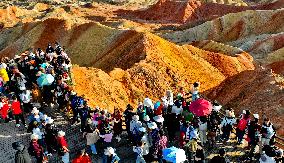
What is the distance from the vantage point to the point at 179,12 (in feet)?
337

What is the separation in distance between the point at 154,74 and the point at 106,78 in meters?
5.84

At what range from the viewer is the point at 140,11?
104m

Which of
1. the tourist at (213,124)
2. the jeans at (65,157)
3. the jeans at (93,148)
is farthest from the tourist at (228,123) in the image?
the jeans at (65,157)

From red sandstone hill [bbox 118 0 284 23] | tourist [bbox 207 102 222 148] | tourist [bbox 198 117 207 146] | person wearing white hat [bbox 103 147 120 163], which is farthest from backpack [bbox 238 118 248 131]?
red sandstone hill [bbox 118 0 284 23]

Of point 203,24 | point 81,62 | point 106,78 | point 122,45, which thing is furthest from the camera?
point 203,24

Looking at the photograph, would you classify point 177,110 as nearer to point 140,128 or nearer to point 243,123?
point 140,128

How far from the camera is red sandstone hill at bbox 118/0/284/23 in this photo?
331ft

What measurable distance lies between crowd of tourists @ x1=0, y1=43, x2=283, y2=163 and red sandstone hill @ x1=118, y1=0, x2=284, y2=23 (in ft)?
258

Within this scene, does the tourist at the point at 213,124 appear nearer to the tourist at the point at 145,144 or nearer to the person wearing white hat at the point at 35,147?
the tourist at the point at 145,144

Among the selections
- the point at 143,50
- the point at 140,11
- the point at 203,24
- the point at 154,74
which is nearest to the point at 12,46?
the point at 143,50

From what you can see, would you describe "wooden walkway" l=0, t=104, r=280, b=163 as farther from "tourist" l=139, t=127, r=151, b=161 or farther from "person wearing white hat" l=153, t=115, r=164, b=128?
"person wearing white hat" l=153, t=115, r=164, b=128

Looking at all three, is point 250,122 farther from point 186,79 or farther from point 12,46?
point 12,46

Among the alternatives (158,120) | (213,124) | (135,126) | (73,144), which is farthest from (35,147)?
(213,124)

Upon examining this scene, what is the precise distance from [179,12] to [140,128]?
8864 centimetres
